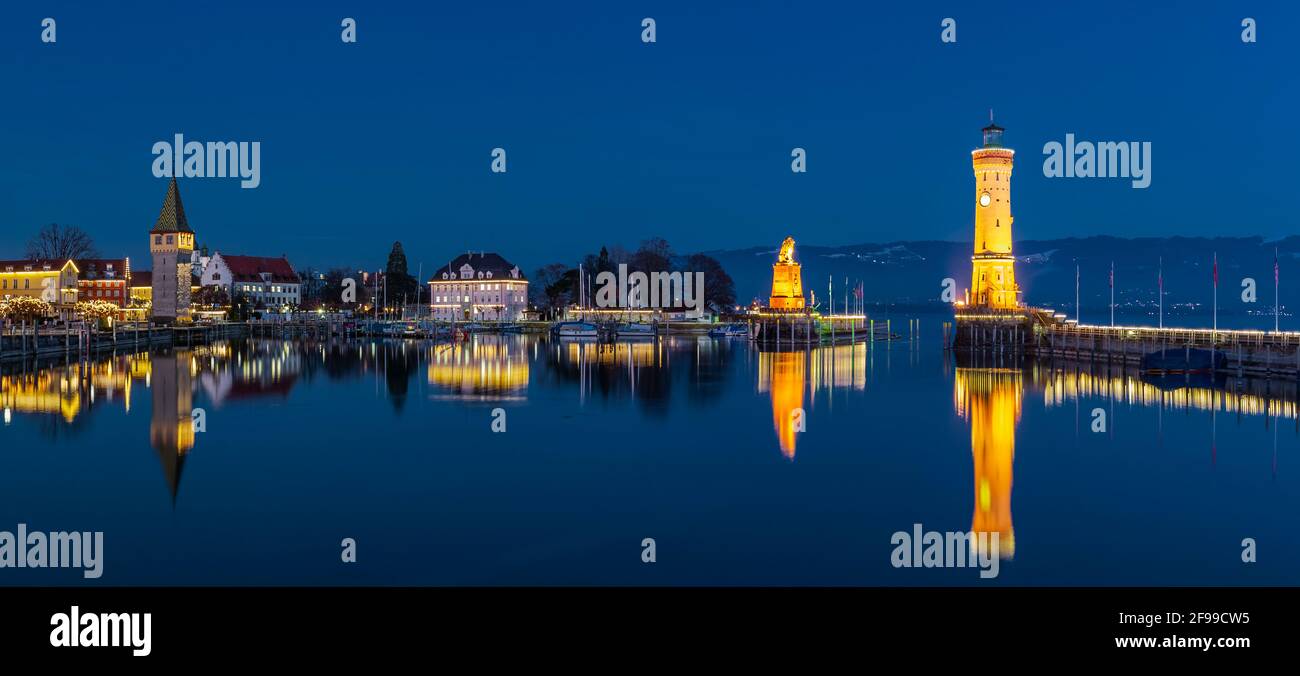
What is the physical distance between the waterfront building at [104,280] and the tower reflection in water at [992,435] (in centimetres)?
9810

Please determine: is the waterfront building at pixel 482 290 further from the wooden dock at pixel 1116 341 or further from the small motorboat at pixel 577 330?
the wooden dock at pixel 1116 341

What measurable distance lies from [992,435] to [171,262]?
8575cm

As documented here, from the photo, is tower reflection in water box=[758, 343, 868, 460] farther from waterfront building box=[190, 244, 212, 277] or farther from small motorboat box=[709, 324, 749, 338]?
waterfront building box=[190, 244, 212, 277]

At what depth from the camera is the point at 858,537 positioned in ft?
60.6

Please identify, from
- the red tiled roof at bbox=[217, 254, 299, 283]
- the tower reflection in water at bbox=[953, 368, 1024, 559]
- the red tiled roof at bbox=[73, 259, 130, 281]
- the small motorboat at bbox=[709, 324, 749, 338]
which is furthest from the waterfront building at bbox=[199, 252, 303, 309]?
the tower reflection in water at bbox=[953, 368, 1024, 559]

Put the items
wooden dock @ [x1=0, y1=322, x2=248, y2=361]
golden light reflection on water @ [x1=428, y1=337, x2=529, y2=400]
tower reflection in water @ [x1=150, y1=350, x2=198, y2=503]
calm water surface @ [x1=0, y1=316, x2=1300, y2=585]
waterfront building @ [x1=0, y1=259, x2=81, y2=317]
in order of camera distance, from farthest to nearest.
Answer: waterfront building @ [x1=0, y1=259, x2=81, y2=317] < wooden dock @ [x1=0, y1=322, x2=248, y2=361] < golden light reflection on water @ [x1=428, y1=337, x2=529, y2=400] < tower reflection in water @ [x1=150, y1=350, x2=198, y2=503] < calm water surface @ [x1=0, y1=316, x2=1300, y2=585]

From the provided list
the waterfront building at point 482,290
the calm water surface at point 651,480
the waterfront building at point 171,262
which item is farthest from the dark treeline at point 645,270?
the calm water surface at point 651,480

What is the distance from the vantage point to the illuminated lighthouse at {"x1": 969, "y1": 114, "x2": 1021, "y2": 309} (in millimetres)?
66375

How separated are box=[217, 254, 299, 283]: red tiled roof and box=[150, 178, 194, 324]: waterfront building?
46.8 m

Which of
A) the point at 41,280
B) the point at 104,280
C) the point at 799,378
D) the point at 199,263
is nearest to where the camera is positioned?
the point at 799,378

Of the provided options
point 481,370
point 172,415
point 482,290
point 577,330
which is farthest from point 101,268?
point 172,415

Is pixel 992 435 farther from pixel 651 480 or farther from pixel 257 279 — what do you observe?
pixel 257 279

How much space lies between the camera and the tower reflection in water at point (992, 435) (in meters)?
19.8

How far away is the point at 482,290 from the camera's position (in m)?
133
